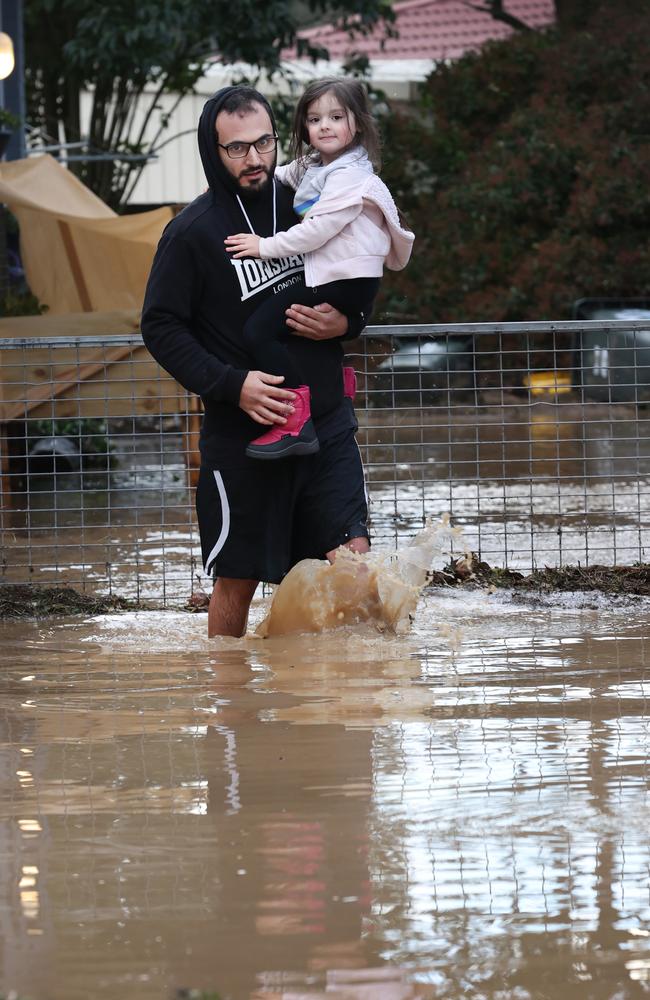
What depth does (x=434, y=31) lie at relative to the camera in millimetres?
27703

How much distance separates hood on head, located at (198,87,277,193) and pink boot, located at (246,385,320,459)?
26.7 inches

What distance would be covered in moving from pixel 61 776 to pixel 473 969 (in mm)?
1432

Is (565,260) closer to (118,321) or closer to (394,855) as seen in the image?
(118,321)

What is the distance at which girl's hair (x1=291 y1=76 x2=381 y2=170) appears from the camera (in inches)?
185

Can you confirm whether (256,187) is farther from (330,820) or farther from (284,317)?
(330,820)

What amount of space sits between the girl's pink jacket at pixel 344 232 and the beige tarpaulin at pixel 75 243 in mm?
6986

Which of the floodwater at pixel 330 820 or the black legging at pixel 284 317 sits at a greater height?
the black legging at pixel 284 317

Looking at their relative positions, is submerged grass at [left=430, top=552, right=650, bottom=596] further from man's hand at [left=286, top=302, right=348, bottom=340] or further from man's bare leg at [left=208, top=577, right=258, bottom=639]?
man's hand at [left=286, top=302, right=348, bottom=340]

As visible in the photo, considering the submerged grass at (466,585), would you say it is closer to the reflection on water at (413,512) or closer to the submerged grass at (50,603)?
the submerged grass at (50,603)

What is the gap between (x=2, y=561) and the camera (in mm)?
6832

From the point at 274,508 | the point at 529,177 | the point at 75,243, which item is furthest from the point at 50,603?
the point at 529,177

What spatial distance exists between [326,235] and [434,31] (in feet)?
80.4

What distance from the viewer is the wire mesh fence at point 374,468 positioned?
6.36 meters

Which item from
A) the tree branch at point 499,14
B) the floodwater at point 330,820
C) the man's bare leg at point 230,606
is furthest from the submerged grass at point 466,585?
the tree branch at point 499,14
